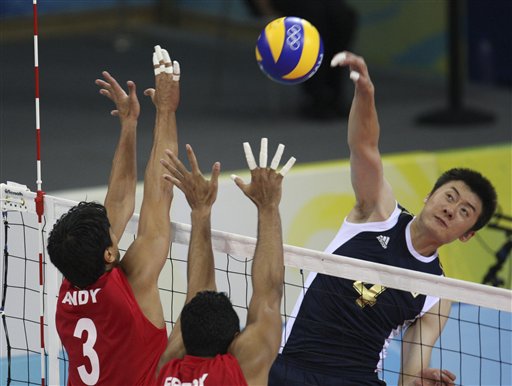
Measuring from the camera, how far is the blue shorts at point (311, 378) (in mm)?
5828

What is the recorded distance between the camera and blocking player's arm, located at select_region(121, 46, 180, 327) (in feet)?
17.9

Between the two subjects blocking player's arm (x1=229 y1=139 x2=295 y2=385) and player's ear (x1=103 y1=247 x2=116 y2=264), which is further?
player's ear (x1=103 y1=247 x2=116 y2=264)

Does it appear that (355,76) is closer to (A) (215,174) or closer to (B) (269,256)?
(A) (215,174)

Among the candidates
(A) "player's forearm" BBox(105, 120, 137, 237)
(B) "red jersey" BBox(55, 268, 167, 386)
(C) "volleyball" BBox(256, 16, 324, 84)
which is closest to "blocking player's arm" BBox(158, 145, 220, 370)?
(B) "red jersey" BBox(55, 268, 167, 386)

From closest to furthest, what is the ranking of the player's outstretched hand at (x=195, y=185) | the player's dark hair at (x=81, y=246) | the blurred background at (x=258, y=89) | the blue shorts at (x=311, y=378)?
the player's dark hair at (x=81, y=246)
the player's outstretched hand at (x=195, y=185)
the blue shorts at (x=311, y=378)
the blurred background at (x=258, y=89)

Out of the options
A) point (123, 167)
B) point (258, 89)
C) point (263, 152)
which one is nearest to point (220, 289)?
point (123, 167)

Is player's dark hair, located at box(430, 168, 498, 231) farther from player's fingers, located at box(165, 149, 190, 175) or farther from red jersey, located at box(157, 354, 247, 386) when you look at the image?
red jersey, located at box(157, 354, 247, 386)

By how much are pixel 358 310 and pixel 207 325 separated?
4.30 feet

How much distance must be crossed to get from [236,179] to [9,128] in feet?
25.0

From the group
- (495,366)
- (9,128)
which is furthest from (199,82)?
(495,366)

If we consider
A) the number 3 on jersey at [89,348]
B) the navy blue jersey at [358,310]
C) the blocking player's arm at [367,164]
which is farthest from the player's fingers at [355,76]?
the number 3 on jersey at [89,348]

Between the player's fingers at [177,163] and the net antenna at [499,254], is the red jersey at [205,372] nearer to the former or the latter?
the player's fingers at [177,163]

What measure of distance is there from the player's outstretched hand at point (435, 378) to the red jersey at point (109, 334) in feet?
4.34

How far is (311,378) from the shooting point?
19.2ft
